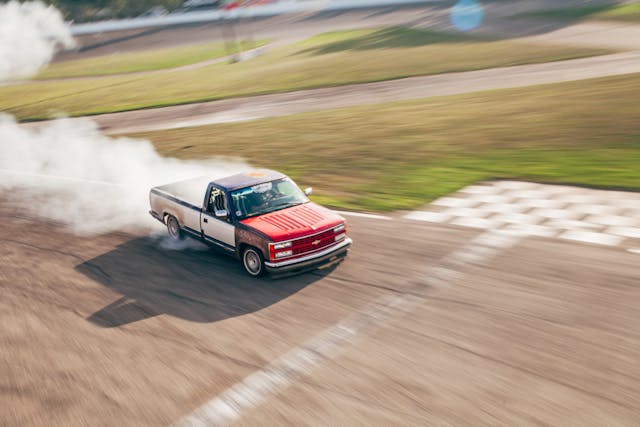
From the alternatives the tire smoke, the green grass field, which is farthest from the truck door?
the green grass field

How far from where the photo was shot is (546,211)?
38.4ft

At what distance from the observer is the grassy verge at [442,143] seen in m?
13.9

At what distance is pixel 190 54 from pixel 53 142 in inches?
1290

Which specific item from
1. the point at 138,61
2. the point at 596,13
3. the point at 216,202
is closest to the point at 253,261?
the point at 216,202

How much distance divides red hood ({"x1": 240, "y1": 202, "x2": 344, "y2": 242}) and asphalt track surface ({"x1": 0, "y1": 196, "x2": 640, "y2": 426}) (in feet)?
2.54

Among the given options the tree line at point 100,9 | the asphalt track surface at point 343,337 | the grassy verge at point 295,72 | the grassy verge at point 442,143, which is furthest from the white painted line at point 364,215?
the tree line at point 100,9

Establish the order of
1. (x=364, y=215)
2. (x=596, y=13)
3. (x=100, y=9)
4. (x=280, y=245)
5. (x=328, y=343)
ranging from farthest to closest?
(x=100, y=9)
(x=596, y=13)
(x=364, y=215)
(x=280, y=245)
(x=328, y=343)

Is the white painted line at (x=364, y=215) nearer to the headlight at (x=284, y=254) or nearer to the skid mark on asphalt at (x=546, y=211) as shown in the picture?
the skid mark on asphalt at (x=546, y=211)

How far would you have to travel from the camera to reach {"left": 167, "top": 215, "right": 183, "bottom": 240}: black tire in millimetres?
11648

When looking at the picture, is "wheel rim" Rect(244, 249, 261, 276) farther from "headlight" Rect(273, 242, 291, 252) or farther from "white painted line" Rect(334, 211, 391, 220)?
"white painted line" Rect(334, 211, 391, 220)

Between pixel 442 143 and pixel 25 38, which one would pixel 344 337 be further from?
pixel 25 38

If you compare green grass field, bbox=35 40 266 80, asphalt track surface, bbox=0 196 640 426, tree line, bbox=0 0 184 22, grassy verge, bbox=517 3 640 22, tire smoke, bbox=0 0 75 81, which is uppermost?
tree line, bbox=0 0 184 22

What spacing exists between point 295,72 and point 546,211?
26.8m

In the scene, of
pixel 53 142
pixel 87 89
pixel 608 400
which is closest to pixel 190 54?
pixel 87 89
